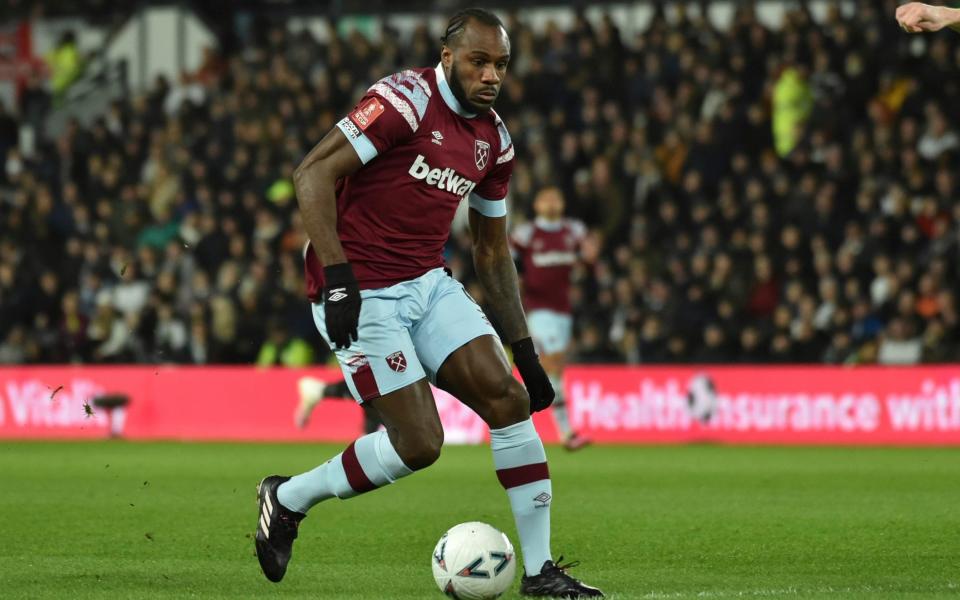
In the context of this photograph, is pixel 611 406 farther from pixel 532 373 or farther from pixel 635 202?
pixel 532 373

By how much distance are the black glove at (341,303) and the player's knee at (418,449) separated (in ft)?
1.55

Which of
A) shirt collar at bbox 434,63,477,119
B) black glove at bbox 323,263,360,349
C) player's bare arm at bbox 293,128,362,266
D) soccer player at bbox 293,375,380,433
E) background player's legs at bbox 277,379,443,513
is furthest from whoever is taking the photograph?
soccer player at bbox 293,375,380,433

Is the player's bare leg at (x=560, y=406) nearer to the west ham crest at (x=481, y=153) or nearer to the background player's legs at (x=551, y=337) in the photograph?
the background player's legs at (x=551, y=337)

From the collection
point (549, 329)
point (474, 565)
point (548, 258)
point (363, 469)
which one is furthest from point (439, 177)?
point (549, 329)

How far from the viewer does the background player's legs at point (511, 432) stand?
632 cm

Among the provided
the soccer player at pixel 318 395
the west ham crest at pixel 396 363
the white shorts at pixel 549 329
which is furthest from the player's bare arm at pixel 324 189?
the white shorts at pixel 549 329

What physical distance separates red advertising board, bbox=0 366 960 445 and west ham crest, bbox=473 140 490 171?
10.2 meters

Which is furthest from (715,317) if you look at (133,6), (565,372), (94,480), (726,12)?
(133,6)

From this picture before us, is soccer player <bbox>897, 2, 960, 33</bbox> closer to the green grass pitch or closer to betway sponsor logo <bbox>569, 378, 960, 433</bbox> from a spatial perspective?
the green grass pitch

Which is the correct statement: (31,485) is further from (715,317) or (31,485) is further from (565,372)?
(715,317)

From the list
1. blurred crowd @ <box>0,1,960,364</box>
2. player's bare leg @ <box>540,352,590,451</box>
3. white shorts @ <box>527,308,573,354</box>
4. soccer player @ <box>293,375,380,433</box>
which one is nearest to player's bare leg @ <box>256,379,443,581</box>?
soccer player @ <box>293,375,380,433</box>

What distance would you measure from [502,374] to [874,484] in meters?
6.07

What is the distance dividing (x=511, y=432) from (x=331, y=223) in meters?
1.09

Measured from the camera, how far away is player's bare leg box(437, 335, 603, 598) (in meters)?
6.32
